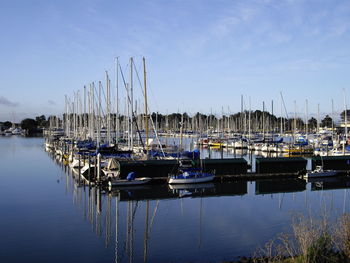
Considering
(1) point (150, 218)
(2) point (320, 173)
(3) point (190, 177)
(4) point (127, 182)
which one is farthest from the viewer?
(2) point (320, 173)

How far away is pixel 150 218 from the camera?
26.0m

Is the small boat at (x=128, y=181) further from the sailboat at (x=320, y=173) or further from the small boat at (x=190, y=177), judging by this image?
the sailboat at (x=320, y=173)

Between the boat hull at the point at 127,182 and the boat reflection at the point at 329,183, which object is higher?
the boat hull at the point at 127,182

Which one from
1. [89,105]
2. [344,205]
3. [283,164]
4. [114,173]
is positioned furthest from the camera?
[89,105]

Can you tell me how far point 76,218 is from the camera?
26078 mm

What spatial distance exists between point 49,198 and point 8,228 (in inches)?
387

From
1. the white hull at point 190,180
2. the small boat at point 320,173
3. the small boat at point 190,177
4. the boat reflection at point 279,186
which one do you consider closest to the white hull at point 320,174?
the small boat at point 320,173

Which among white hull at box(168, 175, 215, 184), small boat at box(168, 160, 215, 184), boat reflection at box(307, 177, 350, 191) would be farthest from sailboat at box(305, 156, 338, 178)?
white hull at box(168, 175, 215, 184)

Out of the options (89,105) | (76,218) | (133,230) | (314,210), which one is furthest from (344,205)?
(89,105)

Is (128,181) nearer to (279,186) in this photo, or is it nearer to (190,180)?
(190,180)

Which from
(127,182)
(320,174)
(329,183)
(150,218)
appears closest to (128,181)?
(127,182)

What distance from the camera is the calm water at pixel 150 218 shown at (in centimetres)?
1914

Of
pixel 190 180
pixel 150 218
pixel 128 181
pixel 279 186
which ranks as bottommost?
pixel 150 218

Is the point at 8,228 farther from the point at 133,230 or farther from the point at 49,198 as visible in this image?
the point at 49,198
